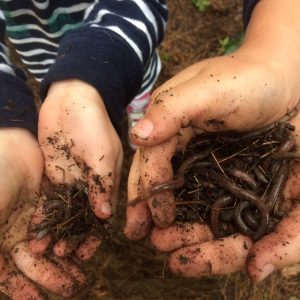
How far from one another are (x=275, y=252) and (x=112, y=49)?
192cm

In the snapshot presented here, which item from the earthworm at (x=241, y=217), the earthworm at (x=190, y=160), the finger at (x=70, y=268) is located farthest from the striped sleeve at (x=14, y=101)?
the earthworm at (x=241, y=217)

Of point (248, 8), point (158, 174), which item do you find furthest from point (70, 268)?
point (248, 8)

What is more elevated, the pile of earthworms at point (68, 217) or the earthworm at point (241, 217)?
the earthworm at point (241, 217)

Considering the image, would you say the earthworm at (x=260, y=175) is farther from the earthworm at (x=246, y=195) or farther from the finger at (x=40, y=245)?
the finger at (x=40, y=245)

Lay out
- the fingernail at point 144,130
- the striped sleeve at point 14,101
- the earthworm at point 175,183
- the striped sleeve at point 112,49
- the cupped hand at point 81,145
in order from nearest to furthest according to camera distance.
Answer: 1. the fingernail at point 144,130
2. the earthworm at point 175,183
3. the cupped hand at point 81,145
4. the striped sleeve at point 112,49
5. the striped sleeve at point 14,101

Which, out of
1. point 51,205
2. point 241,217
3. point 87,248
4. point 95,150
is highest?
point 95,150

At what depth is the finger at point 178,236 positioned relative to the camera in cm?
308

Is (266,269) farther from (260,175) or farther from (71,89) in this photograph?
(71,89)

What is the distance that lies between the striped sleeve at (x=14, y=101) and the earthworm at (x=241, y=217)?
1711mm

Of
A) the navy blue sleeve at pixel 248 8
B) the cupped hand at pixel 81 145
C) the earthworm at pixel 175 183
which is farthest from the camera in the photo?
the navy blue sleeve at pixel 248 8

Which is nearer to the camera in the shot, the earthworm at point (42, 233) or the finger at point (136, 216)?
the finger at point (136, 216)

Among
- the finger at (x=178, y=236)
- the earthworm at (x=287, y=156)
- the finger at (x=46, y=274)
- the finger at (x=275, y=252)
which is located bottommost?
the finger at (x=46, y=274)

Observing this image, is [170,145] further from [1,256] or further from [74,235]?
[1,256]

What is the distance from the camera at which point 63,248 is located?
3.22 meters
